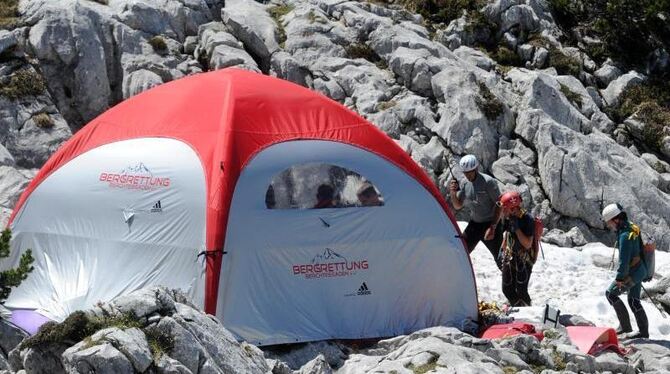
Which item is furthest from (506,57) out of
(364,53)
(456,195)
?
(456,195)

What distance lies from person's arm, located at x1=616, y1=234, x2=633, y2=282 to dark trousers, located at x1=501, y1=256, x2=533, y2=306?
72.4 inches

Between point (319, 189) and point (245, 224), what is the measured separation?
4.51ft

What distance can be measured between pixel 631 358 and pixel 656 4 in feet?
71.2

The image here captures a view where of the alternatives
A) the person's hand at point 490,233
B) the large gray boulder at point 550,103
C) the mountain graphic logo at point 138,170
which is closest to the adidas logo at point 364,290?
the person's hand at point 490,233

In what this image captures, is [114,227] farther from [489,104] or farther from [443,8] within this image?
[443,8]

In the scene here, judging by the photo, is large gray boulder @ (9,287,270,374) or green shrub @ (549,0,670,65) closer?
large gray boulder @ (9,287,270,374)

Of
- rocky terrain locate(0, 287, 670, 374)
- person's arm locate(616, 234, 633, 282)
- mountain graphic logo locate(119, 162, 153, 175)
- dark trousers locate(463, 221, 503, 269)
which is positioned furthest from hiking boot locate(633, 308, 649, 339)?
mountain graphic logo locate(119, 162, 153, 175)

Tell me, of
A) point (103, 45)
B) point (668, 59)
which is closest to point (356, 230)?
point (103, 45)

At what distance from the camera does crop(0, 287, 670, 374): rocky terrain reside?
8523mm

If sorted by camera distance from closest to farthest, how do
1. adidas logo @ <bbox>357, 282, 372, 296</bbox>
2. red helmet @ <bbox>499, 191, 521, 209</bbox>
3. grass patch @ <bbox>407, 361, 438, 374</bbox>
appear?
grass patch @ <bbox>407, 361, 438, 374</bbox>
adidas logo @ <bbox>357, 282, 372, 296</bbox>
red helmet @ <bbox>499, 191, 521, 209</bbox>

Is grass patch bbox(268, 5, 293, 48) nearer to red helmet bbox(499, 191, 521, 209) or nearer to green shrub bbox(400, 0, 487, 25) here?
green shrub bbox(400, 0, 487, 25)

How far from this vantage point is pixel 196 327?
9.46 metres

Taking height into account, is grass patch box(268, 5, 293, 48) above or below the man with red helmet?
above

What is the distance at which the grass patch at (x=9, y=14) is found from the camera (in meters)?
25.0
